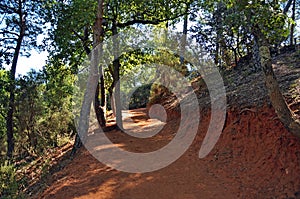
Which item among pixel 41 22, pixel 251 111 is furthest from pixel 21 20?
pixel 251 111

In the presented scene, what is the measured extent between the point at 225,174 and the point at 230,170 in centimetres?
15

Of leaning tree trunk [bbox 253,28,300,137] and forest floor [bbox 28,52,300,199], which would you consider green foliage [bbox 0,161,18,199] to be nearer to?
forest floor [bbox 28,52,300,199]

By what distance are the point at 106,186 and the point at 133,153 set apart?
2071 mm

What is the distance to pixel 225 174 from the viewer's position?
18.9ft

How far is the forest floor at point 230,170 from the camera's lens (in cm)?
500

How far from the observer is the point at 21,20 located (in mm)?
12523

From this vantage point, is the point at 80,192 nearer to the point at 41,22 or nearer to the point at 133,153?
the point at 133,153

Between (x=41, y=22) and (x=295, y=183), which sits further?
(x=41, y=22)

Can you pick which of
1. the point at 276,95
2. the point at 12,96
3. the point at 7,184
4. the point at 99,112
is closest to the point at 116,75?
the point at 99,112

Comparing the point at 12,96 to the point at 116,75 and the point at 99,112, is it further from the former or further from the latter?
the point at 116,75

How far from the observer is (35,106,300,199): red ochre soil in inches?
196

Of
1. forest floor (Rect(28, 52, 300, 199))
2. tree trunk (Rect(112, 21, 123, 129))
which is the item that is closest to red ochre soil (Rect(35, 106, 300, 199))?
forest floor (Rect(28, 52, 300, 199))

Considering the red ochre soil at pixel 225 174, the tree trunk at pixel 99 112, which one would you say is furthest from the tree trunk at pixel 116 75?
the red ochre soil at pixel 225 174

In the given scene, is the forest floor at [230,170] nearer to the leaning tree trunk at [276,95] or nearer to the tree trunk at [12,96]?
the leaning tree trunk at [276,95]
